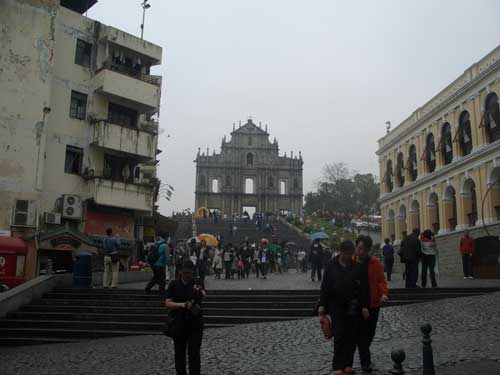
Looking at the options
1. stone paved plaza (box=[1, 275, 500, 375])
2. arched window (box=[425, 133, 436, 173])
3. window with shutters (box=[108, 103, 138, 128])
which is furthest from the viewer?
arched window (box=[425, 133, 436, 173])

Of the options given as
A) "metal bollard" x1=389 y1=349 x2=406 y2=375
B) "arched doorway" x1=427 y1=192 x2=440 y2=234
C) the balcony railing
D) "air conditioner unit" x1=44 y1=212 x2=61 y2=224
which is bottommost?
"metal bollard" x1=389 y1=349 x2=406 y2=375

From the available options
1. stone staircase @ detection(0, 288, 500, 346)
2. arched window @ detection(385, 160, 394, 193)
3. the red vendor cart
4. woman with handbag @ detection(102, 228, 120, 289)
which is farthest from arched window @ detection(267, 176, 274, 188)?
stone staircase @ detection(0, 288, 500, 346)

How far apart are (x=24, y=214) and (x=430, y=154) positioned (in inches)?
874

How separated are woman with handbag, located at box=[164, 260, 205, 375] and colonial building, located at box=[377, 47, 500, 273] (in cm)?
1787

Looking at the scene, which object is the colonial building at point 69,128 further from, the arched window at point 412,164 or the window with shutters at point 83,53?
the arched window at point 412,164

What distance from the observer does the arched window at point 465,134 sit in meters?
26.2

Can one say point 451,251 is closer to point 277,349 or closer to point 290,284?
point 290,284

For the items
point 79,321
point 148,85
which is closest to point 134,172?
point 148,85

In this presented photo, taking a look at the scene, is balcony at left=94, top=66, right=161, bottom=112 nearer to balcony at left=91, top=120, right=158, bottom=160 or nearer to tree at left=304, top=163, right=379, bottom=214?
balcony at left=91, top=120, right=158, bottom=160

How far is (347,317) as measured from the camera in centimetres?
639

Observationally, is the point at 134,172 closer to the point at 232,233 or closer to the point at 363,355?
the point at 232,233

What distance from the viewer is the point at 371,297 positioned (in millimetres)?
6707

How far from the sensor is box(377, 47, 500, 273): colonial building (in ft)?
78.5

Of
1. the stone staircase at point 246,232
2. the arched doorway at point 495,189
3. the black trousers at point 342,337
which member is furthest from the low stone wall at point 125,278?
the stone staircase at point 246,232
